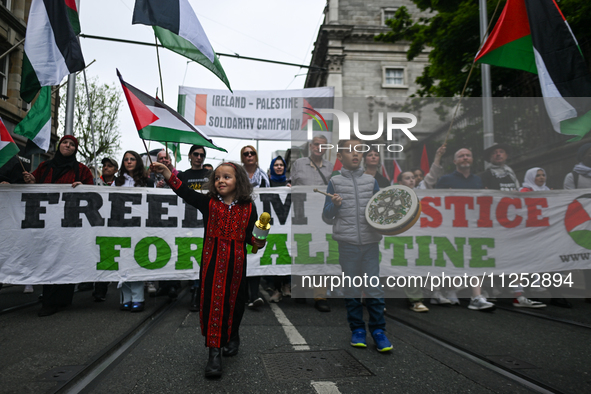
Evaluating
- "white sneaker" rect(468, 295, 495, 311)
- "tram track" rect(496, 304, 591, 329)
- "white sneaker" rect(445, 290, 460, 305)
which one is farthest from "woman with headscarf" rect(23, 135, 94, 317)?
"tram track" rect(496, 304, 591, 329)

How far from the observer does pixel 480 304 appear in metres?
5.47

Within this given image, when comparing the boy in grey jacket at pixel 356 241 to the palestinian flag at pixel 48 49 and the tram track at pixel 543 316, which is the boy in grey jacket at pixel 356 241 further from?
the palestinian flag at pixel 48 49

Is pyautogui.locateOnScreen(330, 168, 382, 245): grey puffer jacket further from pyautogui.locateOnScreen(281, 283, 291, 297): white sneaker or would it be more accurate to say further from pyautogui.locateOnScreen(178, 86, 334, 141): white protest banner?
pyautogui.locateOnScreen(178, 86, 334, 141): white protest banner

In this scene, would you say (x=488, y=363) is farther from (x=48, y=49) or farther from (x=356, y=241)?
(x=48, y=49)

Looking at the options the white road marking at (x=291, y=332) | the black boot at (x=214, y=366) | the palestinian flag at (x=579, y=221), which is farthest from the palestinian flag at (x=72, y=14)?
the palestinian flag at (x=579, y=221)

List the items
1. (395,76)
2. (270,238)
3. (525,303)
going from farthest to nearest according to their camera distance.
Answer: (395,76)
(270,238)
(525,303)

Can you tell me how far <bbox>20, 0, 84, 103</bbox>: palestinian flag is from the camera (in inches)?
207

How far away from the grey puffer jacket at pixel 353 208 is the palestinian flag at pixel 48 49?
3782 millimetres

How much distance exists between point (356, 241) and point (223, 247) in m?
1.30

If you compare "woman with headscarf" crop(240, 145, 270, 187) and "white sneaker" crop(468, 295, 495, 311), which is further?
"woman with headscarf" crop(240, 145, 270, 187)

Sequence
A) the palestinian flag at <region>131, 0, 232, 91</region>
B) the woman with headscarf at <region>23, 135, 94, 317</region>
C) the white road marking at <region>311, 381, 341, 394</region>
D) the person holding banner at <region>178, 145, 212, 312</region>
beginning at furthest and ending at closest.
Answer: the person holding banner at <region>178, 145, 212, 312</region>, the woman with headscarf at <region>23, 135, 94, 317</region>, the palestinian flag at <region>131, 0, 232, 91</region>, the white road marking at <region>311, 381, 341, 394</region>

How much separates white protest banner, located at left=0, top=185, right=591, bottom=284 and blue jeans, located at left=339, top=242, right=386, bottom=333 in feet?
6.57

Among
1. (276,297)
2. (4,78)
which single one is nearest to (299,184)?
(276,297)

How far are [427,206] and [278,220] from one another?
7.06ft
